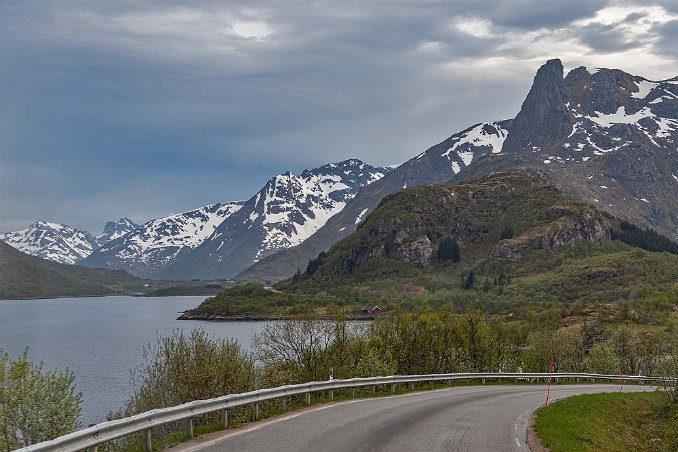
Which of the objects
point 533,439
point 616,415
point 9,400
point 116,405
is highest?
point 9,400

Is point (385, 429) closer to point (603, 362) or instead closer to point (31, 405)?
point (31, 405)

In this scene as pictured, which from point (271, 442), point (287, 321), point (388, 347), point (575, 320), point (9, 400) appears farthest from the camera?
point (575, 320)

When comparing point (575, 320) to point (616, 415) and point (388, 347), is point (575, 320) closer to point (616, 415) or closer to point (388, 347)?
point (388, 347)

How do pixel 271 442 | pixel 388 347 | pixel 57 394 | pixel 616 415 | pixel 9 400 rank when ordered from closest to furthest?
pixel 271 442
pixel 9 400
pixel 57 394
pixel 616 415
pixel 388 347

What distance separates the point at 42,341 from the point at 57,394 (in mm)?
161532

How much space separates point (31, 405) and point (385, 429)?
14.2 metres

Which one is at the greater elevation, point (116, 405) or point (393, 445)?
point (393, 445)

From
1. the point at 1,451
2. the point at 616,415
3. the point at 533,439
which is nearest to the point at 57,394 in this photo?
the point at 1,451

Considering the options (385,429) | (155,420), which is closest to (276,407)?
(385,429)

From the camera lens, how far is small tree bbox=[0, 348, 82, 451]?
24828mm

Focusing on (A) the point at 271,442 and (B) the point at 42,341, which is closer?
(A) the point at 271,442

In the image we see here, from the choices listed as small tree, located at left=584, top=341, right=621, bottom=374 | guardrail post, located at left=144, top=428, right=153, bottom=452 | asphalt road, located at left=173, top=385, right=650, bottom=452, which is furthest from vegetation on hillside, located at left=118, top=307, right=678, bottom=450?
guardrail post, located at left=144, top=428, right=153, bottom=452

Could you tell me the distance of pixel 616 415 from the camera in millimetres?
38438

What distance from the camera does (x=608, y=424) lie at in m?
33.5
